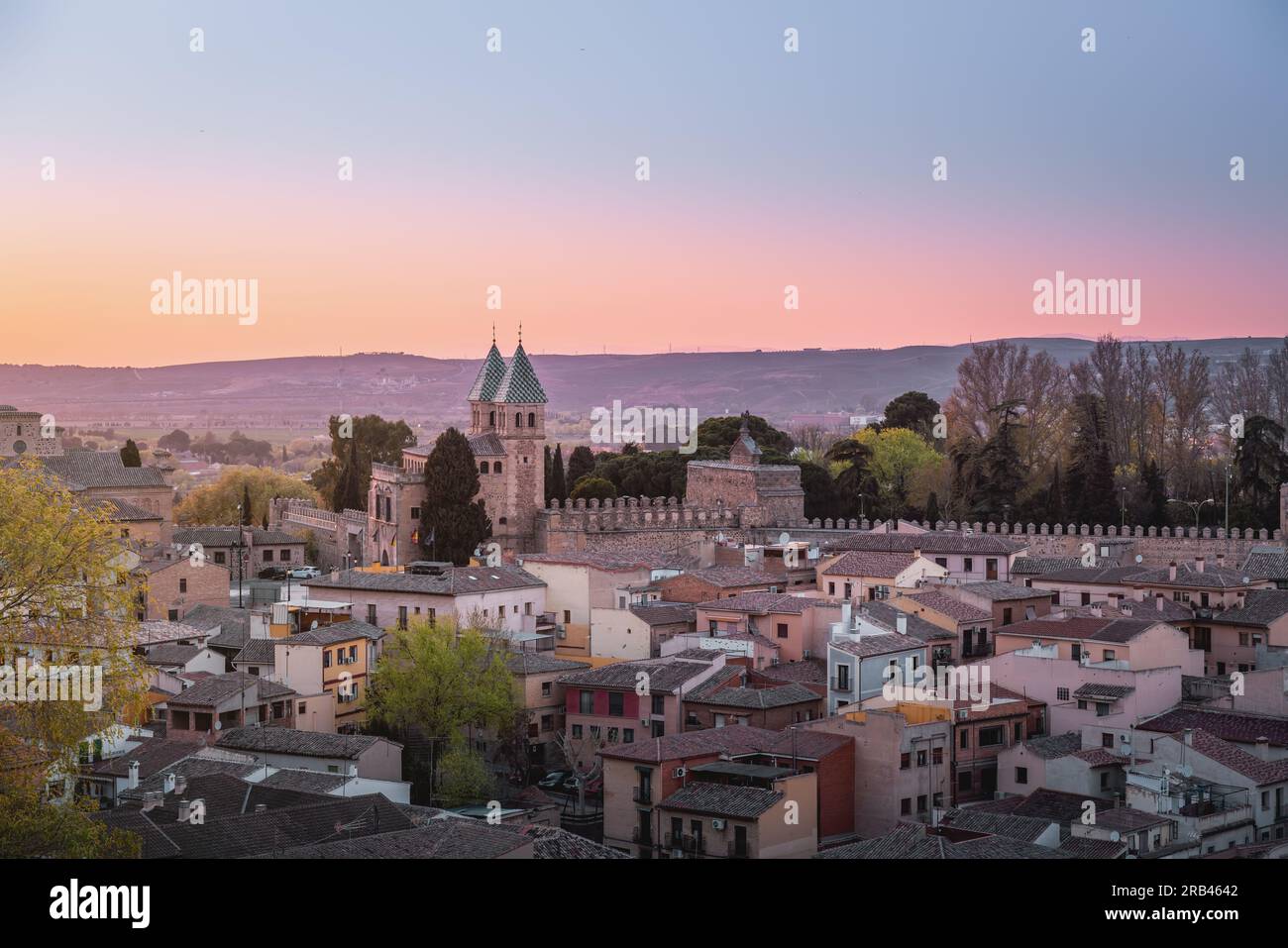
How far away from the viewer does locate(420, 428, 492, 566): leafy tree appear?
2283cm

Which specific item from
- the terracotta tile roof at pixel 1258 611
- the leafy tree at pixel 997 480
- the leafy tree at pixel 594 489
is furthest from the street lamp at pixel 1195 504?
the terracotta tile roof at pixel 1258 611

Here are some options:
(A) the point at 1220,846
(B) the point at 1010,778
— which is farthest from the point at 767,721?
(A) the point at 1220,846

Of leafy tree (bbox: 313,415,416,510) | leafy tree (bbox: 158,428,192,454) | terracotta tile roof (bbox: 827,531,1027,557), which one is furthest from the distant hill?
terracotta tile roof (bbox: 827,531,1027,557)

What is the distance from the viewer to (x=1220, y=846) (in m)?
10.3

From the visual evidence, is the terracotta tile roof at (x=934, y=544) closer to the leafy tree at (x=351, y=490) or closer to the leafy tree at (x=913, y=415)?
the leafy tree at (x=351, y=490)

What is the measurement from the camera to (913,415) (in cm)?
3556

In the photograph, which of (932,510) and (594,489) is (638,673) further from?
(594,489)

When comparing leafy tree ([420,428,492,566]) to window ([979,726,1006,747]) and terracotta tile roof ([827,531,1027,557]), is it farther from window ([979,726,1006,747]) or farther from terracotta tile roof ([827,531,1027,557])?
window ([979,726,1006,747])

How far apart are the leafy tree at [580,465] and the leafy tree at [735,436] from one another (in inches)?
82.1

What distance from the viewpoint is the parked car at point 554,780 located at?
1336 centimetres
